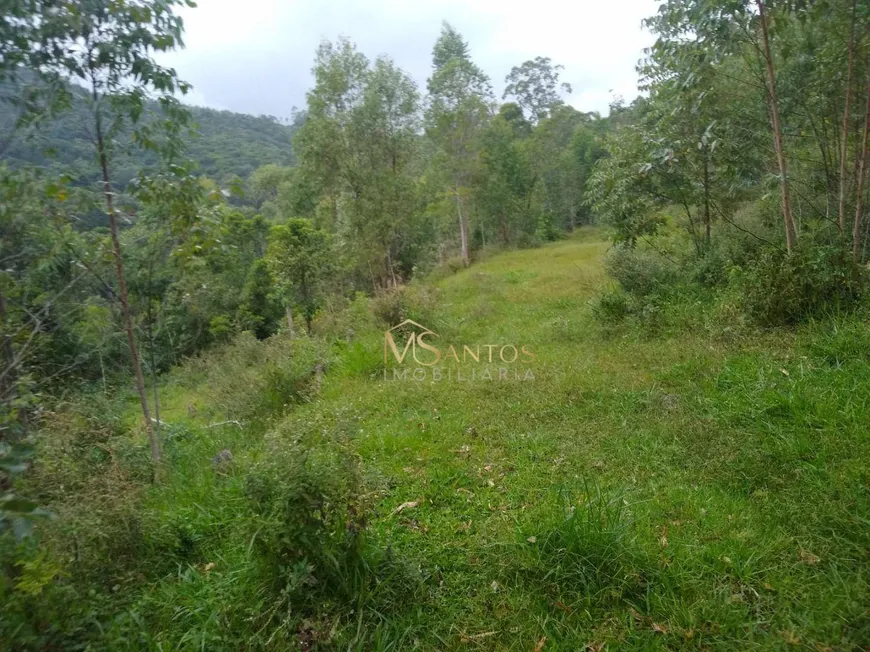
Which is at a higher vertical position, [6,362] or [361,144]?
[361,144]

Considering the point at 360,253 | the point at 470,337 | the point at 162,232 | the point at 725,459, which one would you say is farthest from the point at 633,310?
the point at 360,253

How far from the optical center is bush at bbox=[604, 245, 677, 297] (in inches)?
285

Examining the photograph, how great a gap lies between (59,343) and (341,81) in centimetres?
1220

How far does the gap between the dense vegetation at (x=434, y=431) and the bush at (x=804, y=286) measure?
0.02 m

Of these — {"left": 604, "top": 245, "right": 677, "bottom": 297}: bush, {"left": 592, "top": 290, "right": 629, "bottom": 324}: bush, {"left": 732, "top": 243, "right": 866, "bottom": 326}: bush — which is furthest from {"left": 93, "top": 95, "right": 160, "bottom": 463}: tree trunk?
{"left": 604, "top": 245, "right": 677, "bottom": 297}: bush

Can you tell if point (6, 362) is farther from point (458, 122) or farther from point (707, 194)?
point (458, 122)

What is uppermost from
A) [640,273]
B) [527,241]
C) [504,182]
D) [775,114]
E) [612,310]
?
[504,182]

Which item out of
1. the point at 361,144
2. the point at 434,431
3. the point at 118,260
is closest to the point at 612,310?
the point at 434,431

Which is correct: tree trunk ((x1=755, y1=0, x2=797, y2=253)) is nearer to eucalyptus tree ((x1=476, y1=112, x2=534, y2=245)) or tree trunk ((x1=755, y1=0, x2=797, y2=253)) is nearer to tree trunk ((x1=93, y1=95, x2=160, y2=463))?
tree trunk ((x1=93, y1=95, x2=160, y2=463))

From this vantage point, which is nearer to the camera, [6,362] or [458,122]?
[6,362]

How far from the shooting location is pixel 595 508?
2.76 meters

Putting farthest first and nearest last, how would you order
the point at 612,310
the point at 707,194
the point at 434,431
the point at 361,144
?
the point at 361,144
the point at 707,194
the point at 612,310
the point at 434,431

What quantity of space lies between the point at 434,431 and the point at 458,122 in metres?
18.0

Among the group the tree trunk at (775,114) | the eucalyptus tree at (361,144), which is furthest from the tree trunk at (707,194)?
the eucalyptus tree at (361,144)
